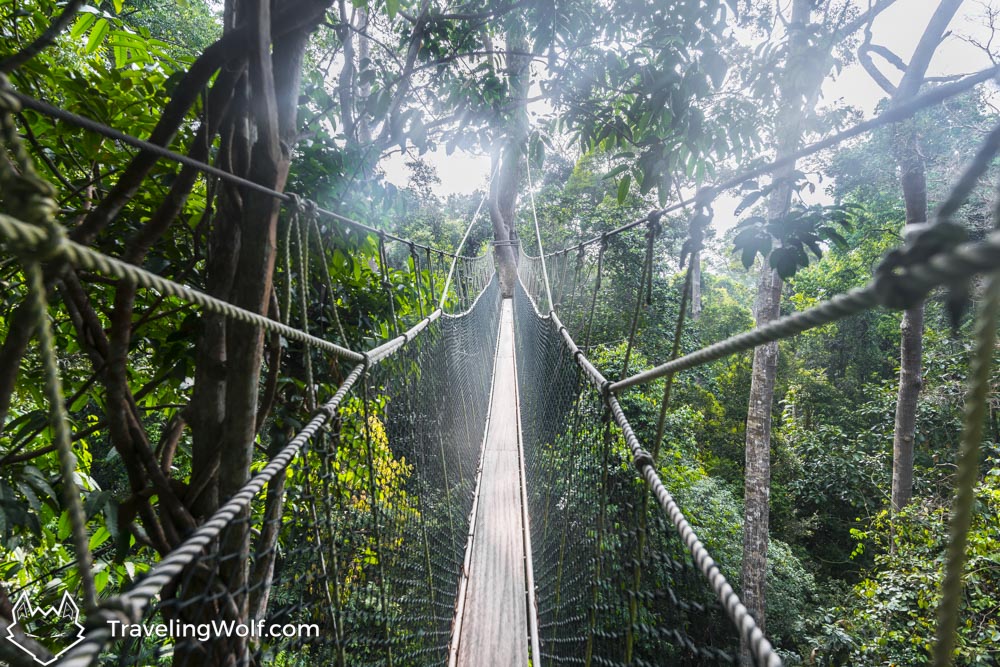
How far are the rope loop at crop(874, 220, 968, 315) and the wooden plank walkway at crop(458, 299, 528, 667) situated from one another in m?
1.56

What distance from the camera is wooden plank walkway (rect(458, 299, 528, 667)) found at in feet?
4.95

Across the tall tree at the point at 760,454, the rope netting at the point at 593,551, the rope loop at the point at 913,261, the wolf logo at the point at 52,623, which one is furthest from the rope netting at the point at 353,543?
the tall tree at the point at 760,454

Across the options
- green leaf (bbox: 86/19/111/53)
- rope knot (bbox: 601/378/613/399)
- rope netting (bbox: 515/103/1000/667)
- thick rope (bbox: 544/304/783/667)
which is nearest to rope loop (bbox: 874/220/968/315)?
rope netting (bbox: 515/103/1000/667)

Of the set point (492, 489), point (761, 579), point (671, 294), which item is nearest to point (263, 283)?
point (492, 489)

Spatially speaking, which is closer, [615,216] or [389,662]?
[389,662]

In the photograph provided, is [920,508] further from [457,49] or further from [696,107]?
[457,49]

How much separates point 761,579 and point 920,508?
4.20 ft

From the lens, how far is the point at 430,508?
7.24ft

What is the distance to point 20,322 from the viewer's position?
2.12 feet

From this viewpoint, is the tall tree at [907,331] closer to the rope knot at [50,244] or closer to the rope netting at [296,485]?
the rope netting at [296,485]

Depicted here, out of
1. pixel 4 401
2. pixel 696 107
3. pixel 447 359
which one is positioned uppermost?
pixel 696 107

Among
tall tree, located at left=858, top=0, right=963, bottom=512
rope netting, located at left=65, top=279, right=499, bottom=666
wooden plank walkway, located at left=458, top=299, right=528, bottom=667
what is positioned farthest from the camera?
tall tree, located at left=858, top=0, right=963, bottom=512

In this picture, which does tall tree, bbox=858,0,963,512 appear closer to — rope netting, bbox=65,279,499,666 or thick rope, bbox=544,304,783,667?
rope netting, bbox=65,279,499,666

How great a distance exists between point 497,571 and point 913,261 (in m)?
1.91
